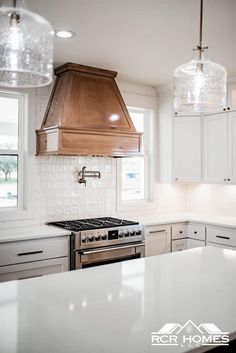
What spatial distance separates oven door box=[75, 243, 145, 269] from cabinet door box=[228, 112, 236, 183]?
4.36 feet

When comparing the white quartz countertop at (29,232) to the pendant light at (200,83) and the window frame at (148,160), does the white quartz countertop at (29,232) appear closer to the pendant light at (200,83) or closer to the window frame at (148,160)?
the window frame at (148,160)

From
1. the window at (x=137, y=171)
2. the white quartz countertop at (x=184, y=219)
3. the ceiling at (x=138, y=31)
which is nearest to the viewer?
the ceiling at (x=138, y=31)

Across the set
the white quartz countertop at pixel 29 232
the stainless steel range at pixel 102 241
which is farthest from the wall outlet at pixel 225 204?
the white quartz countertop at pixel 29 232

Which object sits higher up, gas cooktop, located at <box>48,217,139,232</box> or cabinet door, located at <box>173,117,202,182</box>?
cabinet door, located at <box>173,117,202,182</box>

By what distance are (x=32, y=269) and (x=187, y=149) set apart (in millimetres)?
2473

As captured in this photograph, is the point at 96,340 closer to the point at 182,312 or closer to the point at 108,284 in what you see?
the point at 182,312

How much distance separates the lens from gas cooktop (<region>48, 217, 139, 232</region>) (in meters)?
3.59

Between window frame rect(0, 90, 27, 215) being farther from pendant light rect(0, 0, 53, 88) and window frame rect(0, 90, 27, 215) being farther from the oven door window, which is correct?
pendant light rect(0, 0, 53, 88)

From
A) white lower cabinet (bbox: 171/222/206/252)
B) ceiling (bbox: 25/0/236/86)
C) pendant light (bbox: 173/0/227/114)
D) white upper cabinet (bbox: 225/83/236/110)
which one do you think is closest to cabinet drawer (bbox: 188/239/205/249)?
white lower cabinet (bbox: 171/222/206/252)

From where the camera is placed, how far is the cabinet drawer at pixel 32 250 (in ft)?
10.2

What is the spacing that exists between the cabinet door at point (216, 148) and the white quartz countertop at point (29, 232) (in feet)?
6.56

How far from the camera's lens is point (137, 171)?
491 cm

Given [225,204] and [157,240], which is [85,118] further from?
[225,204]

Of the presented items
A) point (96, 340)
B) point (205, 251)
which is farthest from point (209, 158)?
point (96, 340)
